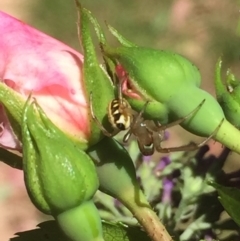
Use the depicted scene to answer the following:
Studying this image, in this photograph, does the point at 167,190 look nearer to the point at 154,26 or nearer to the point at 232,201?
the point at 232,201

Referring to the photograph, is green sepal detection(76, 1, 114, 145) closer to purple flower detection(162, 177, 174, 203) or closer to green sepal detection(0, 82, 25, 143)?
green sepal detection(0, 82, 25, 143)

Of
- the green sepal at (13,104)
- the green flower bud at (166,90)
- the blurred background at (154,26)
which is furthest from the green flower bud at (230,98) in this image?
the blurred background at (154,26)

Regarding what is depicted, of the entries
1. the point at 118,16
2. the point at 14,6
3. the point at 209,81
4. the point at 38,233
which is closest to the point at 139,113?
the point at 38,233

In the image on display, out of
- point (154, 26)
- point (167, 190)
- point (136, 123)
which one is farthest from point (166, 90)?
point (154, 26)

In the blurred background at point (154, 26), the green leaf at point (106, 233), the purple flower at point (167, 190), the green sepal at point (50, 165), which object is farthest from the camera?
the blurred background at point (154, 26)

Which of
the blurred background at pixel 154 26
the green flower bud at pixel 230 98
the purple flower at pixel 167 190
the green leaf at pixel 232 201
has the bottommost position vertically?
the blurred background at pixel 154 26

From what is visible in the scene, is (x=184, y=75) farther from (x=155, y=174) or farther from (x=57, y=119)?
(x=155, y=174)

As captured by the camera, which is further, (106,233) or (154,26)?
(154,26)

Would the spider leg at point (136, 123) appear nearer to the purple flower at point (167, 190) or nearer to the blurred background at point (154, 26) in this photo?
the purple flower at point (167, 190)
